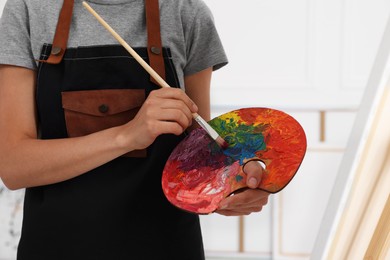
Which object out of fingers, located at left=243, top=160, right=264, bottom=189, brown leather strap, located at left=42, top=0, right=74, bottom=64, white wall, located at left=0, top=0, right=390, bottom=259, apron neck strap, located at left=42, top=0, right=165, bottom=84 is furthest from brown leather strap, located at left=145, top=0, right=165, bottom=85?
white wall, located at left=0, top=0, right=390, bottom=259

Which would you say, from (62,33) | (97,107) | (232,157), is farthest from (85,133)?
(232,157)

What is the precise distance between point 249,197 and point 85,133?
0.37m

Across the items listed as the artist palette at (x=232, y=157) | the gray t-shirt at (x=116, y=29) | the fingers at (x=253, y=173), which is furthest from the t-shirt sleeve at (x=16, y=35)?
the fingers at (x=253, y=173)

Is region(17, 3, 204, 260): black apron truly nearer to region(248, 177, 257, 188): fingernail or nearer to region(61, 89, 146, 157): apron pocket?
region(61, 89, 146, 157): apron pocket

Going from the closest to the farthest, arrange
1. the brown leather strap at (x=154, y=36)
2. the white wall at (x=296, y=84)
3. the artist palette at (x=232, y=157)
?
the artist palette at (x=232, y=157), the brown leather strap at (x=154, y=36), the white wall at (x=296, y=84)

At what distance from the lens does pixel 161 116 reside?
2.68ft

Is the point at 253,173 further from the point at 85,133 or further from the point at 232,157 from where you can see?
the point at 85,133

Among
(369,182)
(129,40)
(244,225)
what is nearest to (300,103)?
(244,225)

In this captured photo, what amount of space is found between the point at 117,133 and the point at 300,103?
4.33 feet

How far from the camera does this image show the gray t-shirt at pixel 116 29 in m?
0.97

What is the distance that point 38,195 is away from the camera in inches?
39.9

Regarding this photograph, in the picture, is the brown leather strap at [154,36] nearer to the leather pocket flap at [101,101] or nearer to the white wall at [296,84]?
the leather pocket flap at [101,101]

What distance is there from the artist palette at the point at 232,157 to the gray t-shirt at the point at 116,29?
205 mm

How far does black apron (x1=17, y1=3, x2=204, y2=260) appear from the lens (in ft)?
3.24
